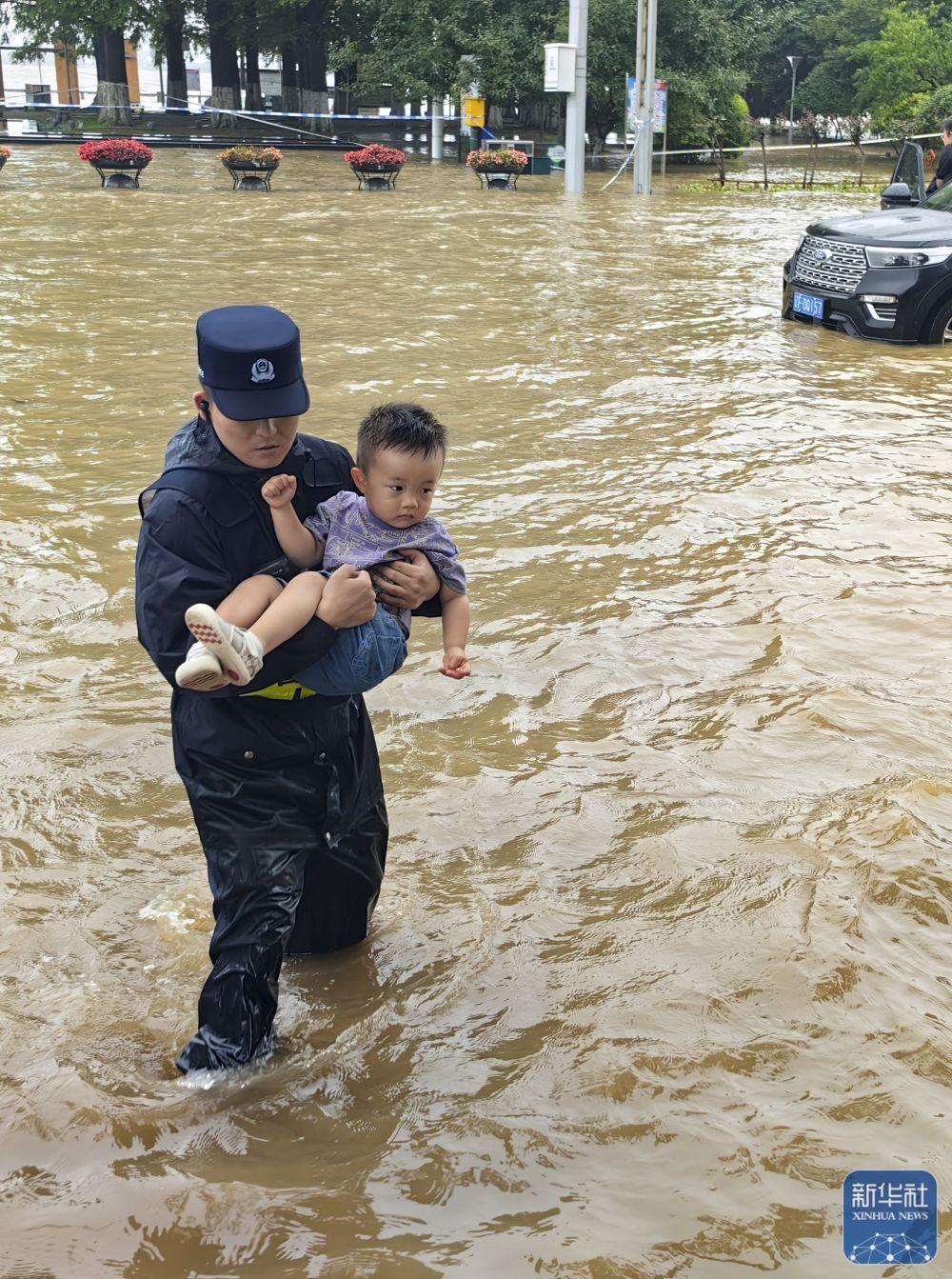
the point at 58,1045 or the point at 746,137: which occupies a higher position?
the point at 746,137

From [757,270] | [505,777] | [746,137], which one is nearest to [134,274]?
[757,270]

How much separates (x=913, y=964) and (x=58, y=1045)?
7.82 feet

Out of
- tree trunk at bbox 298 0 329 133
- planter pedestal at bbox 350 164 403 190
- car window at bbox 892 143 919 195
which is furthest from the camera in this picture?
tree trunk at bbox 298 0 329 133

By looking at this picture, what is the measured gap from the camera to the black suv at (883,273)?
1285 cm

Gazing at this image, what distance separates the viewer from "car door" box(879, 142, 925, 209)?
13.5 meters

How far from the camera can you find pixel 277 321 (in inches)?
124

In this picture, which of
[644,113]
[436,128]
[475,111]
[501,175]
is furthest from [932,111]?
[501,175]

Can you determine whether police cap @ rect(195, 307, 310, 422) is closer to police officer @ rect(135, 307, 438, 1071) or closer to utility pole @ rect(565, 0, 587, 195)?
police officer @ rect(135, 307, 438, 1071)

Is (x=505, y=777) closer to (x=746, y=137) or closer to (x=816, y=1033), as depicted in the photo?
(x=816, y=1033)

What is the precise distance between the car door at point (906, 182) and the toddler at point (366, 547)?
37.6ft

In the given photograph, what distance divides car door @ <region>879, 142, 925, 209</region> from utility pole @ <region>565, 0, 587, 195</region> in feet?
41.7

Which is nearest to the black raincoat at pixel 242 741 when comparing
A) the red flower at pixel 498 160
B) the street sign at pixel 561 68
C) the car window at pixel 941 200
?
the car window at pixel 941 200

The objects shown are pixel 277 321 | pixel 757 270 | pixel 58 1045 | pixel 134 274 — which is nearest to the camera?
pixel 277 321

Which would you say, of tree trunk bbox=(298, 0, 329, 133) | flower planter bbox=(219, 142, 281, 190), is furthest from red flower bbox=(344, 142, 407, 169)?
tree trunk bbox=(298, 0, 329, 133)
